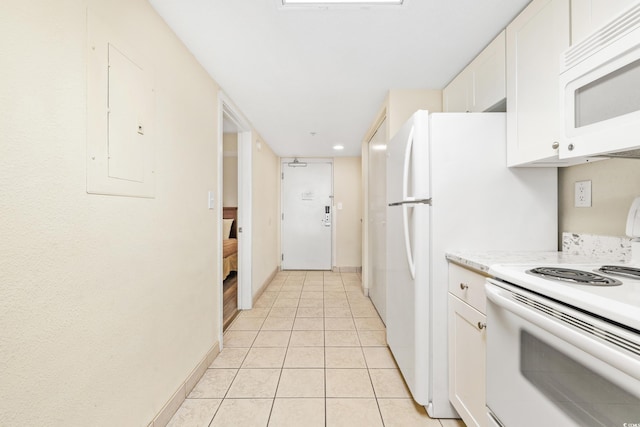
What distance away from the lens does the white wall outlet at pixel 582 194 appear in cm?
138

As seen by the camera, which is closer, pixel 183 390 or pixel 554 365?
pixel 554 365

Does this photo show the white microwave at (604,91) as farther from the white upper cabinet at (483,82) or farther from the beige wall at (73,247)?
the beige wall at (73,247)

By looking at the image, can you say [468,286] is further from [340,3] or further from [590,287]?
[340,3]

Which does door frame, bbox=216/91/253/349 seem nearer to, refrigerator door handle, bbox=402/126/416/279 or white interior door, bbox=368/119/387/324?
white interior door, bbox=368/119/387/324

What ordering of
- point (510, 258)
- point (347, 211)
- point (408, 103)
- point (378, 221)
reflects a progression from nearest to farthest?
point (510, 258), point (408, 103), point (378, 221), point (347, 211)

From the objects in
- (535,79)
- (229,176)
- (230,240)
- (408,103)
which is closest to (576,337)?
(535,79)

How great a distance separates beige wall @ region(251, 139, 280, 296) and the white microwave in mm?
2929

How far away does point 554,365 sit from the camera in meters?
0.76

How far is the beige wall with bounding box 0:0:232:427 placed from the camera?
29.3 inches

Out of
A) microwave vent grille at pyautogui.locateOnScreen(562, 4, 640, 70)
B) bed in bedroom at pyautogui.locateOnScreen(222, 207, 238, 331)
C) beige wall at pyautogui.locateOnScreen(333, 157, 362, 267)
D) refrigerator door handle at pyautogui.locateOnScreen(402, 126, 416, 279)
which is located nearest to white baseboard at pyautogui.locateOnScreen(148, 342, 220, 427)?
bed in bedroom at pyautogui.locateOnScreen(222, 207, 238, 331)

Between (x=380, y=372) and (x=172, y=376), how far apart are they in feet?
4.44

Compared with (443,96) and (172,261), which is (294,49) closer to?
(443,96)

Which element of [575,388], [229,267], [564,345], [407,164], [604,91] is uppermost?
[604,91]

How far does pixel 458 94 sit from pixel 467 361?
1.82 metres
